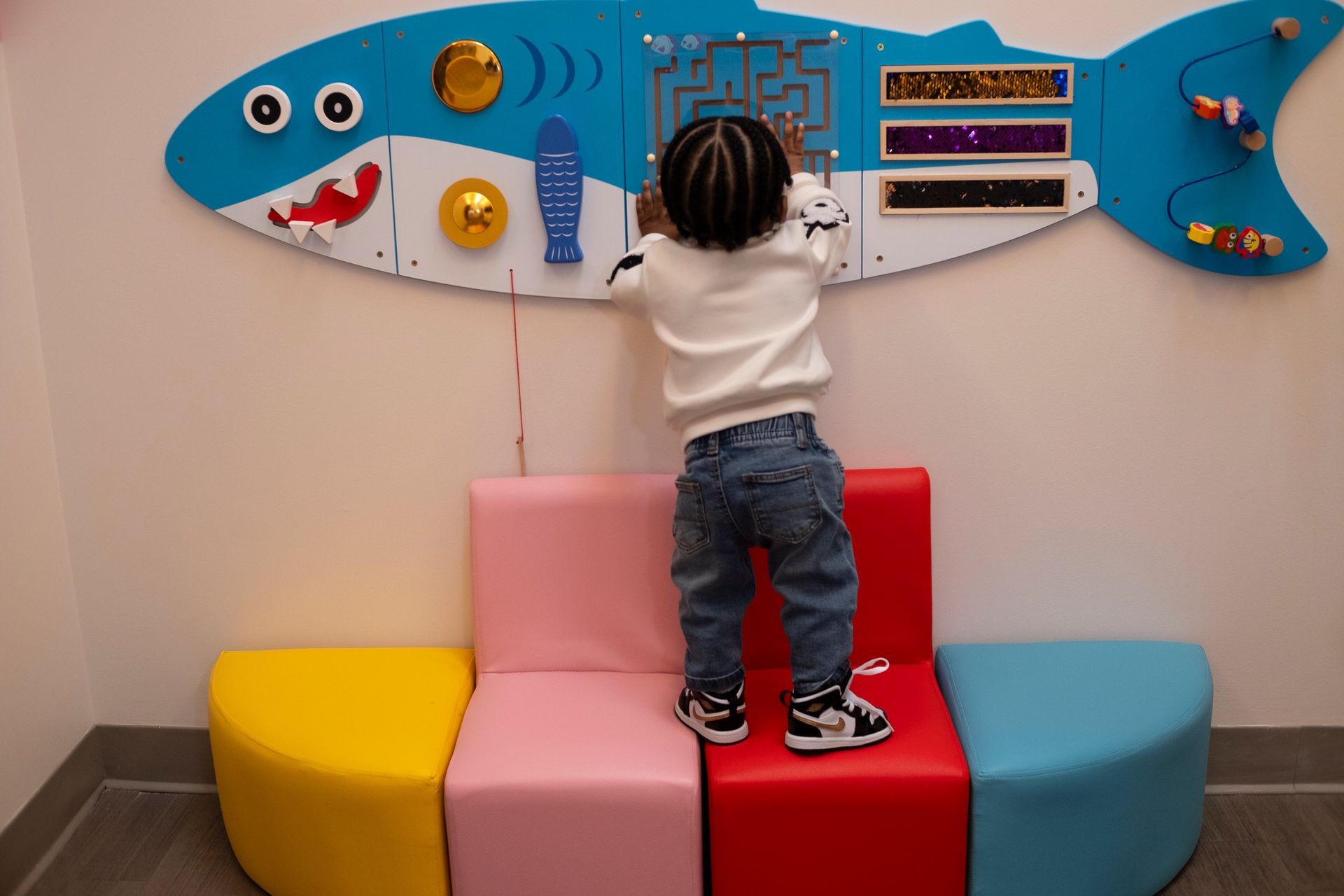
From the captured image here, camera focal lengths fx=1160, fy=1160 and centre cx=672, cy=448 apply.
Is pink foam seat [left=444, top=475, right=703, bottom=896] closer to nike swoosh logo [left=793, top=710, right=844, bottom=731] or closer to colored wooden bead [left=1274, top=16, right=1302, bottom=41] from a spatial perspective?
nike swoosh logo [left=793, top=710, right=844, bottom=731]

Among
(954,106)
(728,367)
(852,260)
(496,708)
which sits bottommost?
(496,708)

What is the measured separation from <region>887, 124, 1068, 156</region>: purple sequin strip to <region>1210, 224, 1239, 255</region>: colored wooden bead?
31 centimetres

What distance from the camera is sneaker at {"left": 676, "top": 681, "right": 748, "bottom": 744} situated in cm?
196

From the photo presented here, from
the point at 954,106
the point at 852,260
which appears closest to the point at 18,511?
the point at 852,260

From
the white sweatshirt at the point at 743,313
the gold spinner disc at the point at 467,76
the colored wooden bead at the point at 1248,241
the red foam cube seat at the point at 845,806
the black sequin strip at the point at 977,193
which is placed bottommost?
the red foam cube seat at the point at 845,806

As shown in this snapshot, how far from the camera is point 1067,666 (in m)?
2.14

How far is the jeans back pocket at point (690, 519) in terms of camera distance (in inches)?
75.2

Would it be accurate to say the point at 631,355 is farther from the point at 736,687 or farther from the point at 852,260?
the point at 736,687

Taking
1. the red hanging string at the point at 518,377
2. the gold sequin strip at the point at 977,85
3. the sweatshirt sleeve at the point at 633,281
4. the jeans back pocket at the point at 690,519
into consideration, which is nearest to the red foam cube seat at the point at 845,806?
the jeans back pocket at the point at 690,519

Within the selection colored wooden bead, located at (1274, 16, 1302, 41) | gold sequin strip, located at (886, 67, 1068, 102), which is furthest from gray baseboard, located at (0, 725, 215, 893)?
colored wooden bead, located at (1274, 16, 1302, 41)

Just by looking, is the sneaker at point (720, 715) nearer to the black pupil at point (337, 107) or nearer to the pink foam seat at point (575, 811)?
the pink foam seat at point (575, 811)

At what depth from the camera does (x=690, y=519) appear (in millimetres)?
1930

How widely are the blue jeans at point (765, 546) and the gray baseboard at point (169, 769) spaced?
94 cm

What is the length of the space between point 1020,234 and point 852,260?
0.99 feet
